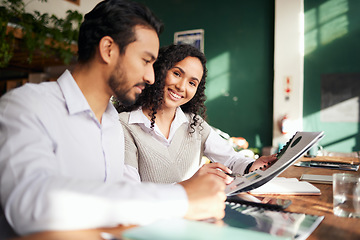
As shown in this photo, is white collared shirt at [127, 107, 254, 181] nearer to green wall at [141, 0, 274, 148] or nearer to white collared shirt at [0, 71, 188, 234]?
white collared shirt at [0, 71, 188, 234]

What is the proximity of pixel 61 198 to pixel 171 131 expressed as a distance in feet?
3.87

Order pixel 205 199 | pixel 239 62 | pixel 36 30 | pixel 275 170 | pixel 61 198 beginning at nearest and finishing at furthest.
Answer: pixel 61 198 < pixel 205 199 < pixel 275 170 < pixel 36 30 < pixel 239 62

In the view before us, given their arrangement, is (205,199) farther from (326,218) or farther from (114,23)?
(114,23)

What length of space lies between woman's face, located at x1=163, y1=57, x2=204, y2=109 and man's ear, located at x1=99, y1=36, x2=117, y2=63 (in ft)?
2.85

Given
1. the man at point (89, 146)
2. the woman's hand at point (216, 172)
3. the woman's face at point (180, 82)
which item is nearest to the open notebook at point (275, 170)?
the woman's hand at point (216, 172)

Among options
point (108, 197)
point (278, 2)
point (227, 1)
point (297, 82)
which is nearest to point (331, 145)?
point (297, 82)

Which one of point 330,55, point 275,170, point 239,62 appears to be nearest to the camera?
point 275,170

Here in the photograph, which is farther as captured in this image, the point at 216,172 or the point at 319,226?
the point at 216,172

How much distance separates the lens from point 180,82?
1868 millimetres

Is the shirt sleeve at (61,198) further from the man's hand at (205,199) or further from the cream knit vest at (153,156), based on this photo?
the cream knit vest at (153,156)

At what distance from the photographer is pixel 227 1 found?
5.76 metres

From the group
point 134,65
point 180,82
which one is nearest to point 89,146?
point 134,65

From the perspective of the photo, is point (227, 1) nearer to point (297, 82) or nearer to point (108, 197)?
point (297, 82)

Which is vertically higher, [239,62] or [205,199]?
[239,62]
